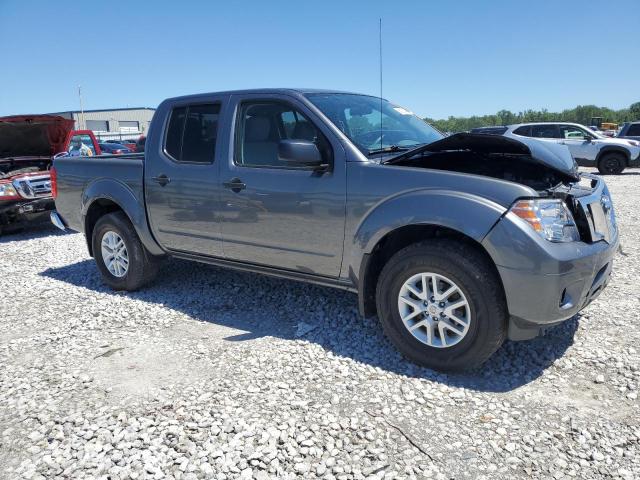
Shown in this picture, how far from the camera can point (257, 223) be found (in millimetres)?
3938

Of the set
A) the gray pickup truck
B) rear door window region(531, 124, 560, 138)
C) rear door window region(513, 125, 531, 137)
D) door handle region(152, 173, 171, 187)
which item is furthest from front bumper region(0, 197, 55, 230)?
rear door window region(531, 124, 560, 138)

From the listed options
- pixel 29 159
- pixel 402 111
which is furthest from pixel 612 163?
pixel 29 159

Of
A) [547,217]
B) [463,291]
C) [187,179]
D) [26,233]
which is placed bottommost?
[26,233]

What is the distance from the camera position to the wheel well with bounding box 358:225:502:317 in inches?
129

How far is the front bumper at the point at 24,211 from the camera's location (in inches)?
320

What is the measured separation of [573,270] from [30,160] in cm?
953

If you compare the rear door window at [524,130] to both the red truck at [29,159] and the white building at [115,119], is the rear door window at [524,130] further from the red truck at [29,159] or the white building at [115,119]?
the white building at [115,119]

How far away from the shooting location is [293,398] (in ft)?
9.93

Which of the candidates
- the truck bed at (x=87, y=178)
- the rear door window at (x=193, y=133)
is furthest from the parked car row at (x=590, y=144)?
the truck bed at (x=87, y=178)

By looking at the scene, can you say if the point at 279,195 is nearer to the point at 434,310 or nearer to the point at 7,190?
the point at 434,310

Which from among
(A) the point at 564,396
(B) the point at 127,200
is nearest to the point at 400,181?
(A) the point at 564,396

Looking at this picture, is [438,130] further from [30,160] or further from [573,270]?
[30,160]

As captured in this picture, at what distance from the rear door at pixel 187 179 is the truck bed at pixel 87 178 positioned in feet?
0.60

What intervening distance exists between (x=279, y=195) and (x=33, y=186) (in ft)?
20.8
